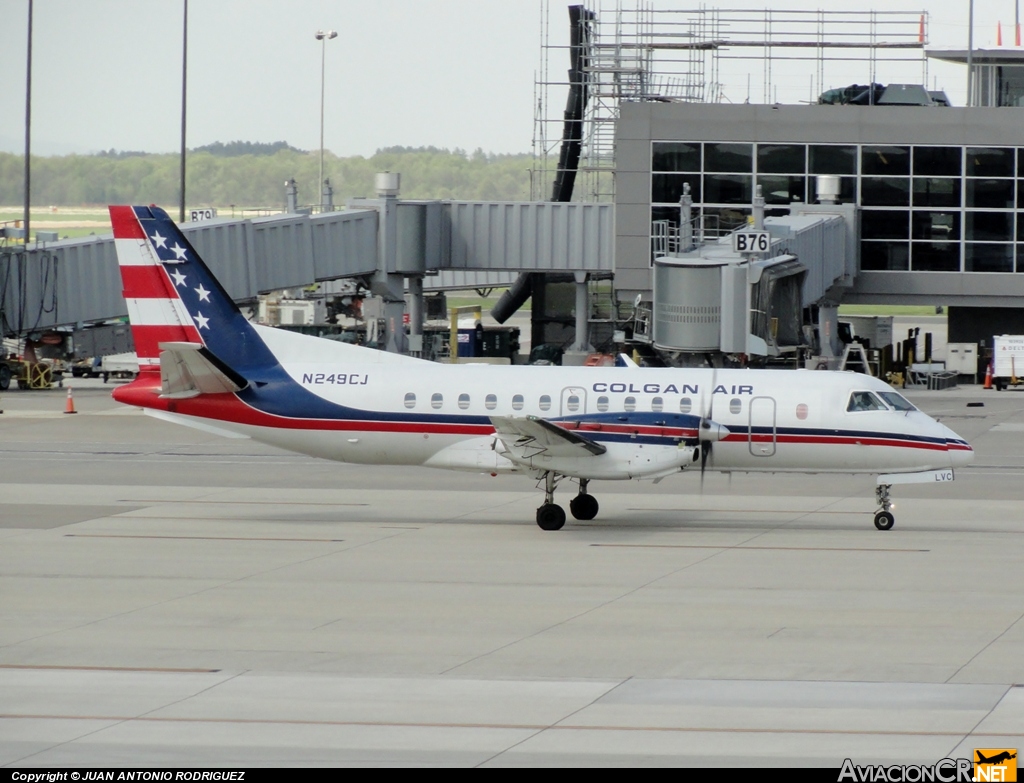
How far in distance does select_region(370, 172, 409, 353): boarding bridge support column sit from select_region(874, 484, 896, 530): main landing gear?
33227 millimetres

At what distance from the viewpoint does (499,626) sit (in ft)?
57.3

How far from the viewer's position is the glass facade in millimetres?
59312

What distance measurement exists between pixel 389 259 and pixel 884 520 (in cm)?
3531

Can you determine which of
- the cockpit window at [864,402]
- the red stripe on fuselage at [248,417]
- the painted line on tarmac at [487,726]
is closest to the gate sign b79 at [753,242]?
the cockpit window at [864,402]

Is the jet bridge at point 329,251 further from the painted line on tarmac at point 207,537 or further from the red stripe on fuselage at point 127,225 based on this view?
the painted line on tarmac at point 207,537

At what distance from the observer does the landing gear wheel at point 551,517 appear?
25422mm

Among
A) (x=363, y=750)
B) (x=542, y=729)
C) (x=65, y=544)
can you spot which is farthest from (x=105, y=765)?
(x=65, y=544)

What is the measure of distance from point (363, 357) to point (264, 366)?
2.01 m

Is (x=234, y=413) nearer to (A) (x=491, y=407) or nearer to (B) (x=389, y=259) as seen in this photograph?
(A) (x=491, y=407)

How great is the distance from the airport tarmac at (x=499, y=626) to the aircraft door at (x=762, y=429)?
1.59 m

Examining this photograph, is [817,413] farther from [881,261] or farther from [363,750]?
→ [881,261]

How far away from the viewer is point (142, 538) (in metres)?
24.3

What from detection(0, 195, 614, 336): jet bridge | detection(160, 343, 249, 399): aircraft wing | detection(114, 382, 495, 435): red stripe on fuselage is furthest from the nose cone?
detection(0, 195, 614, 336): jet bridge

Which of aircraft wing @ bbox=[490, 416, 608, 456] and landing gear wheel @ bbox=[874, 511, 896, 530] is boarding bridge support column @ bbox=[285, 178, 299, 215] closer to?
aircraft wing @ bbox=[490, 416, 608, 456]
